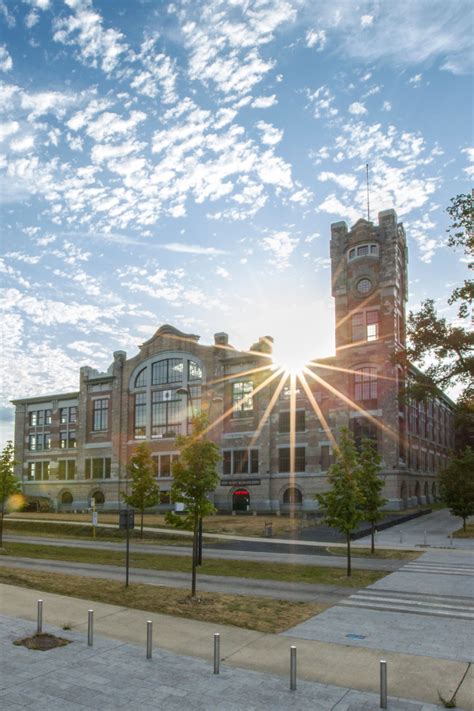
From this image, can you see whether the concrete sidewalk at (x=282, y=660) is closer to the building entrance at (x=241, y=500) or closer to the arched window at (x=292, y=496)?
the arched window at (x=292, y=496)

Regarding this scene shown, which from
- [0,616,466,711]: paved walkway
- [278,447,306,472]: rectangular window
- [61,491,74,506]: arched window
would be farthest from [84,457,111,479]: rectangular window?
[0,616,466,711]: paved walkway

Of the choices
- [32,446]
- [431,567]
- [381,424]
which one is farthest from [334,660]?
[32,446]

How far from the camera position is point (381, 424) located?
5300 cm

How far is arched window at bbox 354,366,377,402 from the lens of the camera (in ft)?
178

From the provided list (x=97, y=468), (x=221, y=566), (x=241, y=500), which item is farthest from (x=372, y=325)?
(x=97, y=468)

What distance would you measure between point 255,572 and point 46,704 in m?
13.7

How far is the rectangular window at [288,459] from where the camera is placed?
5700 cm

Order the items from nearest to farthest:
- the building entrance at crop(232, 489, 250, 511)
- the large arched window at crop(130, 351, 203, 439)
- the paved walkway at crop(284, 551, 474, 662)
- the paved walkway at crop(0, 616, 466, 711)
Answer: the paved walkway at crop(0, 616, 466, 711) < the paved walkway at crop(284, 551, 474, 662) < the building entrance at crop(232, 489, 250, 511) < the large arched window at crop(130, 351, 203, 439)

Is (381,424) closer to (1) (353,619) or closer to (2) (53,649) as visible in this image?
(1) (353,619)

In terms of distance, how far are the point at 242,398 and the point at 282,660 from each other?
49.9m

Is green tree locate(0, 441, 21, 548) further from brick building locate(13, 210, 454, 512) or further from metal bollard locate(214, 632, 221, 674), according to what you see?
metal bollard locate(214, 632, 221, 674)

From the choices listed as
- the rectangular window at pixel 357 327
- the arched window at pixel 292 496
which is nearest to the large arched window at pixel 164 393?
the arched window at pixel 292 496

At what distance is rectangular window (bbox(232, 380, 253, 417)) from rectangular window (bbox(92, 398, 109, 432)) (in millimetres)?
18005

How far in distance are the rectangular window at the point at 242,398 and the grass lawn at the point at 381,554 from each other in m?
31.7
